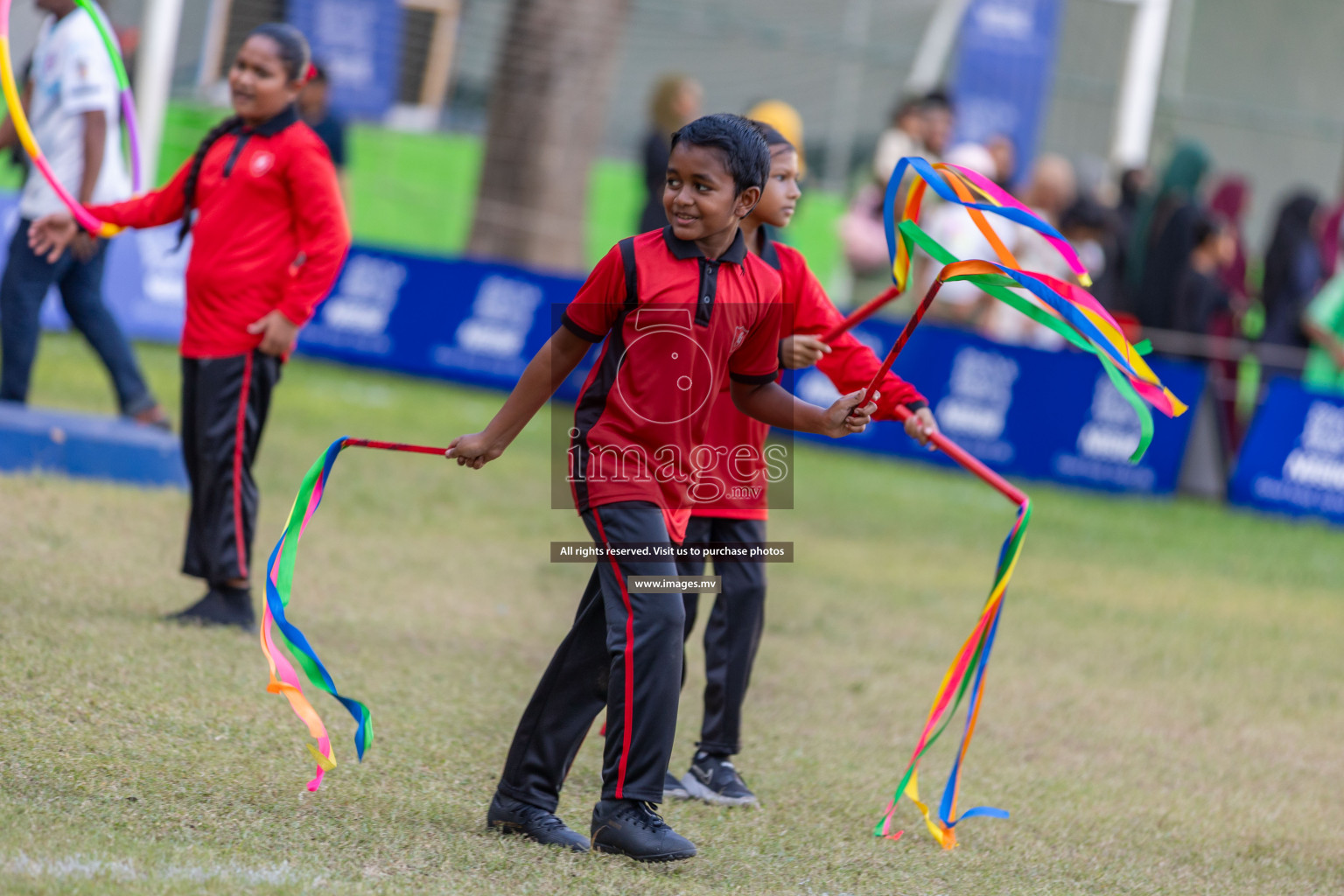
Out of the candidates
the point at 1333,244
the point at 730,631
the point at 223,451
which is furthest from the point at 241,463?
the point at 1333,244

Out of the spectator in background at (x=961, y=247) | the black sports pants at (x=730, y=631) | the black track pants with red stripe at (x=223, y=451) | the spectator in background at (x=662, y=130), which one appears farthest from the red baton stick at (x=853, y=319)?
the spectator in background at (x=662, y=130)

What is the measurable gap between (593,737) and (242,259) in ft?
6.70

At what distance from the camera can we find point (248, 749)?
4.49 m

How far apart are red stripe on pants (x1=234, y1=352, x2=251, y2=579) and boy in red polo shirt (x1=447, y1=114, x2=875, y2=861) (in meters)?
1.98

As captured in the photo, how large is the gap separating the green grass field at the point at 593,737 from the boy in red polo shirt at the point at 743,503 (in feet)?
0.74

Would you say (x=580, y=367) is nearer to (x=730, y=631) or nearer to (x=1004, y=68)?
(x=1004, y=68)

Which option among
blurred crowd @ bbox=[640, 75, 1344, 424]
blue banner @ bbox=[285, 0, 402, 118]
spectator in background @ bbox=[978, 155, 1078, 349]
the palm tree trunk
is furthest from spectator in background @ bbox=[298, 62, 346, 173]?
spectator in background @ bbox=[978, 155, 1078, 349]

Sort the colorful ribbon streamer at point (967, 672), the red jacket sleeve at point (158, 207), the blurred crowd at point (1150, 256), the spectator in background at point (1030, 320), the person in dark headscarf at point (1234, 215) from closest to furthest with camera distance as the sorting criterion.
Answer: the colorful ribbon streamer at point (967, 672)
the red jacket sleeve at point (158, 207)
the blurred crowd at point (1150, 256)
the spectator in background at point (1030, 320)
the person in dark headscarf at point (1234, 215)

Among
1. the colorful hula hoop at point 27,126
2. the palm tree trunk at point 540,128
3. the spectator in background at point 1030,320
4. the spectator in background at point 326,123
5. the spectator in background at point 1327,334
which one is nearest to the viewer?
the colorful hula hoop at point 27,126

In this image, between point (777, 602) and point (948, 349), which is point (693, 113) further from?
point (777, 602)

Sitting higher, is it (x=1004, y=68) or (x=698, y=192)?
(x=1004, y=68)

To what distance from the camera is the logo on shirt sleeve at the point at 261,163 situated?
222 inches

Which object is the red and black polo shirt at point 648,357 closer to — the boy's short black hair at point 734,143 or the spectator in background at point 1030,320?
the boy's short black hair at point 734,143

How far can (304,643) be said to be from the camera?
159 inches
